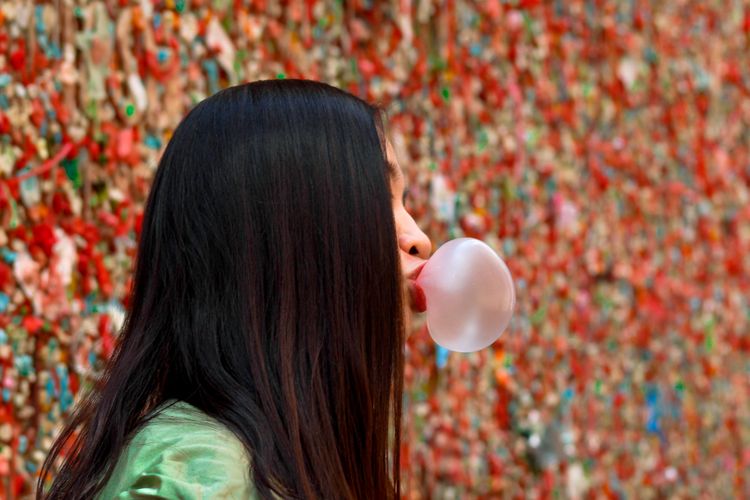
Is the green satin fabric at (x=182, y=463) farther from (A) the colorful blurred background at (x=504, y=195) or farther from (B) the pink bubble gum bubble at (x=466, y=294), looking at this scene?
(A) the colorful blurred background at (x=504, y=195)

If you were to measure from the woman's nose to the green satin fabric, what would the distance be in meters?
0.37

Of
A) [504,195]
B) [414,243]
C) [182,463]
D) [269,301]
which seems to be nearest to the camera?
[182,463]

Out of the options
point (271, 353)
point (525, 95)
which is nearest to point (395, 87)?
point (525, 95)

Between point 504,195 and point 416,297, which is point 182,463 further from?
point 504,195

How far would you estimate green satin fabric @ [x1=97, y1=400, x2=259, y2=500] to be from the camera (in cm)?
122

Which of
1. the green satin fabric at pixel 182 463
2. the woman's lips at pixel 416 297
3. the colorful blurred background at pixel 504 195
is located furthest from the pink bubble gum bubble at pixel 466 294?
the colorful blurred background at pixel 504 195

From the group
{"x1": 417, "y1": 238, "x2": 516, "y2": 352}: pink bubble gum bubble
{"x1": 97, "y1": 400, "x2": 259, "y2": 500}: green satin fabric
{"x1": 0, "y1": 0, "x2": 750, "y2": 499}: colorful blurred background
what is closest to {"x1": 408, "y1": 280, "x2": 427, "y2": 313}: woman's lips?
{"x1": 417, "y1": 238, "x2": 516, "y2": 352}: pink bubble gum bubble

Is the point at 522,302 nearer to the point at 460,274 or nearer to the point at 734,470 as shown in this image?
the point at 734,470

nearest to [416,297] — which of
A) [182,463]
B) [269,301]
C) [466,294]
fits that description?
[466,294]

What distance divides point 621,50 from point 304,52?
135 cm

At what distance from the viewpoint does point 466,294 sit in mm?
→ 1594

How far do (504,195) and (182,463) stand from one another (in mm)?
2134

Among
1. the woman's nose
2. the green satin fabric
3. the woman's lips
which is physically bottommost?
the green satin fabric

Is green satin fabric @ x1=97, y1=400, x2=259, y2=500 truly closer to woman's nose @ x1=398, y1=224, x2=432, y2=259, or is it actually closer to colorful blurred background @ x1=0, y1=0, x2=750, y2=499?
woman's nose @ x1=398, y1=224, x2=432, y2=259
